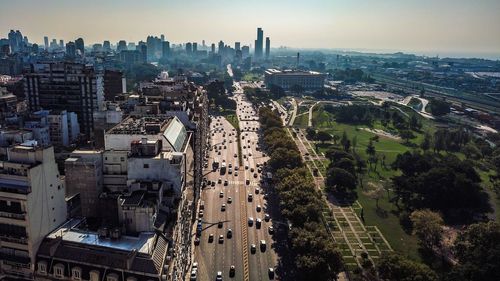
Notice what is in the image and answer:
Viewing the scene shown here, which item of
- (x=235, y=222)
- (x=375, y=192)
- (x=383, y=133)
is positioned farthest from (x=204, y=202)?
(x=383, y=133)

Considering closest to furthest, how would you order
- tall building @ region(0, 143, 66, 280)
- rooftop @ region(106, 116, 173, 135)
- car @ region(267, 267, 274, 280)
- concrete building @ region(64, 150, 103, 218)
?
tall building @ region(0, 143, 66, 280) < concrete building @ region(64, 150, 103, 218) < rooftop @ region(106, 116, 173, 135) < car @ region(267, 267, 274, 280)

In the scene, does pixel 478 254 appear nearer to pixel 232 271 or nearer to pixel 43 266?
pixel 232 271

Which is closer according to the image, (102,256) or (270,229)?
(102,256)

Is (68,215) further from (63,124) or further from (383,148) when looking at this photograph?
(383,148)

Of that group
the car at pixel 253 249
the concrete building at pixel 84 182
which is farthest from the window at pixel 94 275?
the car at pixel 253 249

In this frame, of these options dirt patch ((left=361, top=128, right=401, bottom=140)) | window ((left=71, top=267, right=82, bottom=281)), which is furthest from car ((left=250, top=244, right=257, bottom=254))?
dirt patch ((left=361, top=128, right=401, bottom=140))

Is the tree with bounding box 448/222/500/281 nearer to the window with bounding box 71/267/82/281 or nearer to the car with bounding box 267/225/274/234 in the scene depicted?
the car with bounding box 267/225/274/234

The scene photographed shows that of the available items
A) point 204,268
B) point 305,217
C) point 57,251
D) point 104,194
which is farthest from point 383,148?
point 57,251
